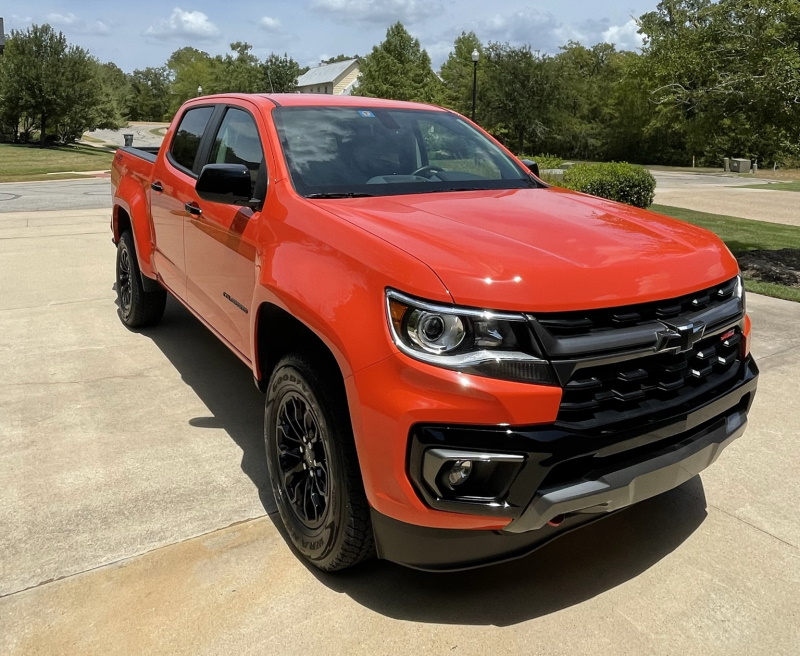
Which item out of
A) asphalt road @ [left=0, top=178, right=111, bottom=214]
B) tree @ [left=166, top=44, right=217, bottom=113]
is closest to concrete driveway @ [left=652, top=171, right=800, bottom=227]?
asphalt road @ [left=0, top=178, right=111, bottom=214]

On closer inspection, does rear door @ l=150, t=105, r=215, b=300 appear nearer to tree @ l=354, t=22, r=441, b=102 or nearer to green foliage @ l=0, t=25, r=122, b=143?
green foliage @ l=0, t=25, r=122, b=143

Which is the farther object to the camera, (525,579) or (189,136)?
(189,136)

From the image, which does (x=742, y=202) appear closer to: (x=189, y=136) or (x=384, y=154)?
(x=189, y=136)

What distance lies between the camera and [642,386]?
2402 millimetres

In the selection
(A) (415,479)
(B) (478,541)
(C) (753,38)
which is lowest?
(B) (478,541)

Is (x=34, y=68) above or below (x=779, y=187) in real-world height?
above

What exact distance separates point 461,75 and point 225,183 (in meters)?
56.1

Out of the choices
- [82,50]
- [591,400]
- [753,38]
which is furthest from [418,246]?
[82,50]

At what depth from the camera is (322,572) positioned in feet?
9.29

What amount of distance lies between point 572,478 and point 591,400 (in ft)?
0.83

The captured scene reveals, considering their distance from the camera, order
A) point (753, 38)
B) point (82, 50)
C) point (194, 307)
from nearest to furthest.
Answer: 1. point (194, 307)
2. point (753, 38)
3. point (82, 50)

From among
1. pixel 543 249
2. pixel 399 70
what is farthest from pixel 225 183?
pixel 399 70

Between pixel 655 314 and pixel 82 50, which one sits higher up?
pixel 82 50

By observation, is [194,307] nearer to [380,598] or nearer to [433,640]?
[380,598]
